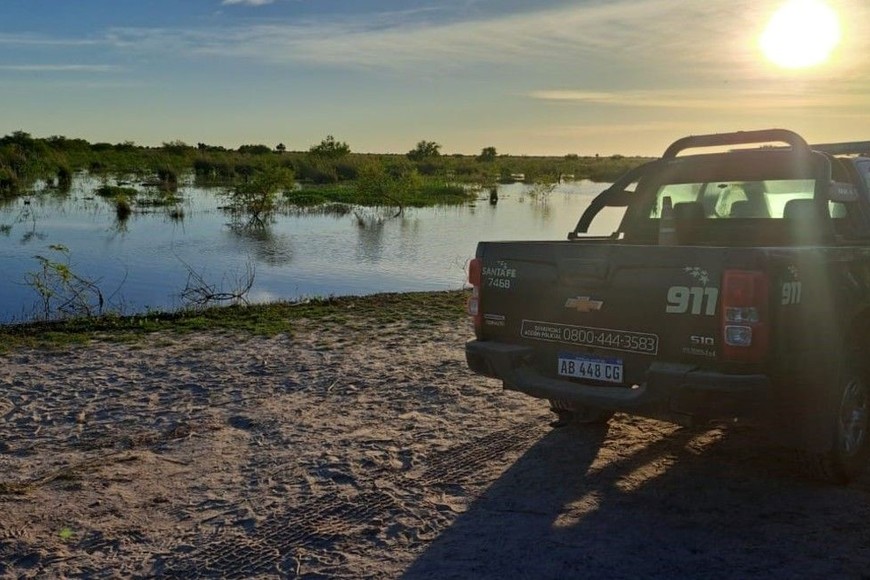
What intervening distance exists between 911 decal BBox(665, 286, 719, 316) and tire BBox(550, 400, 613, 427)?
1.68 m

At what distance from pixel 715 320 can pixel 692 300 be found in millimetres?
165

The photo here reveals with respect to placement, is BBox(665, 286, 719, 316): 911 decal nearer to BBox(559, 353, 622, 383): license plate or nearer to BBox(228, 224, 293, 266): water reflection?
BBox(559, 353, 622, 383): license plate

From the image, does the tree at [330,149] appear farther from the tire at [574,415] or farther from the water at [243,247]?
the tire at [574,415]

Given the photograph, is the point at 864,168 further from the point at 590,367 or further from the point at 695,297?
the point at 590,367

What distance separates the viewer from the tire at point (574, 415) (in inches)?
240

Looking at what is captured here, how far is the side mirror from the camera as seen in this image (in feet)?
17.7

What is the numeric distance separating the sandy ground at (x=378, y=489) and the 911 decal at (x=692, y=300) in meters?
1.19

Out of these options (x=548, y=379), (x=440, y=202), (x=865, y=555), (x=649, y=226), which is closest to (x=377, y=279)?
(x=649, y=226)

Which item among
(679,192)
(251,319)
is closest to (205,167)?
(251,319)

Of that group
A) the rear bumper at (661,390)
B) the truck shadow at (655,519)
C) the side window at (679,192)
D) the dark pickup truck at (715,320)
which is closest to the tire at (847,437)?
the dark pickup truck at (715,320)

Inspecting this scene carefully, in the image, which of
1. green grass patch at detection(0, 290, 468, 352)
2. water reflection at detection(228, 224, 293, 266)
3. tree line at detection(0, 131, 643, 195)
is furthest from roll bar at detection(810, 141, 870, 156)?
tree line at detection(0, 131, 643, 195)

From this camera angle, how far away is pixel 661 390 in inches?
179

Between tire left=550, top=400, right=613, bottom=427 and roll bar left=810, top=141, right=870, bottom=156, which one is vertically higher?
roll bar left=810, top=141, right=870, bottom=156

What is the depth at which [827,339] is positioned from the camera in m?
4.67
